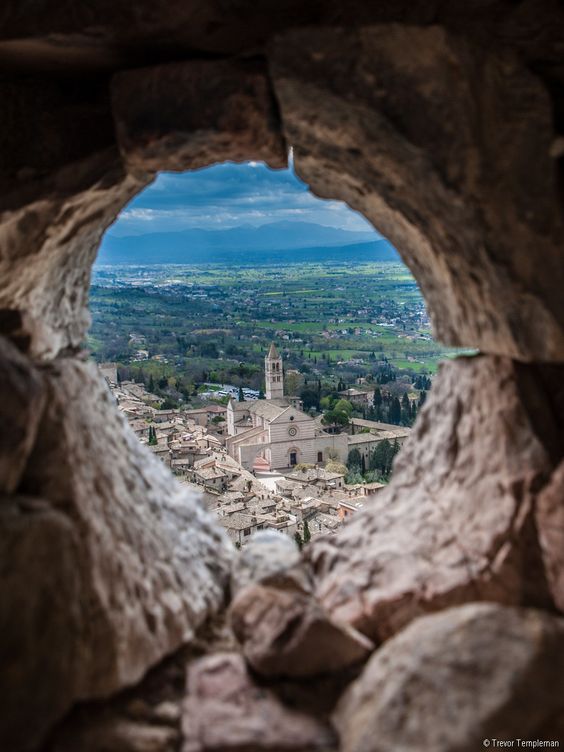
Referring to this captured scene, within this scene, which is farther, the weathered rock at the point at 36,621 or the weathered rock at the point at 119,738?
the weathered rock at the point at 119,738

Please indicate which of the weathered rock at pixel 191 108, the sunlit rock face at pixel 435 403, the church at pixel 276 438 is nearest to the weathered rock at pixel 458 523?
the sunlit rock face at pixel 435 403

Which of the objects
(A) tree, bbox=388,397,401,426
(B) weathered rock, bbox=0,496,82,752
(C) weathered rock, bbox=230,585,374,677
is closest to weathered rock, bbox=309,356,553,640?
(C) weathered rock, bbox=230,585,374,677

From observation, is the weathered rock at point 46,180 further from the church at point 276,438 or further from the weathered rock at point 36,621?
the church at point 276,438

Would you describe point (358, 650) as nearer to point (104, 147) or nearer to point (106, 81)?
point (104, 147)

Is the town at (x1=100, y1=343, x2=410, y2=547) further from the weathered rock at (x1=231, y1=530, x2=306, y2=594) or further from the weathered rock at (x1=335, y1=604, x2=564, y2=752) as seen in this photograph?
the weathered rock at (x1=335, y1=604, x2=564, y2=752)

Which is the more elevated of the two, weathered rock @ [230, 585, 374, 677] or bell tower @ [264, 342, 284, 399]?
weathered rock @ [230, 585, 374, 677]

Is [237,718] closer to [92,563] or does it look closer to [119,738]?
[119,738]

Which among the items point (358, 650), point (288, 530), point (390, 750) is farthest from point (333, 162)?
point (288, 530)
